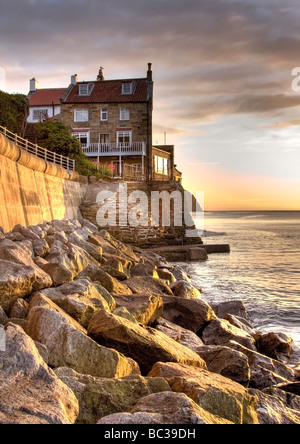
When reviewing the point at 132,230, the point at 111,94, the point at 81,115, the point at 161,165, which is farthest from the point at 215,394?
the point at 161,165

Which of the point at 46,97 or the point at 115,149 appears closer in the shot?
the point at 115,149

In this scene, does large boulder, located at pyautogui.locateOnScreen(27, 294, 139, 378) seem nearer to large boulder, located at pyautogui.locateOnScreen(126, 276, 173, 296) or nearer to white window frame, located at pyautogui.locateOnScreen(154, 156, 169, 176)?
large boulder, located at pyautogui.locateOnScreen(126, 276, 173, 296)

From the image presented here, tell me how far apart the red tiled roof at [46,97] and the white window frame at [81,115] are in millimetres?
6281

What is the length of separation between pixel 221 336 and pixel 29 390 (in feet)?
15.1

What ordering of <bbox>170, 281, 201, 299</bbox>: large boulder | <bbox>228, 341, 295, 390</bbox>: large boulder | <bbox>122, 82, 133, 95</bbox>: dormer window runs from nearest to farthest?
1. <bbox>228, 341, 295, 390</bbox>: large boulder
2. <bbox>170, 281, 201, 299</bbox>: large boulder
3. <bbox>122, 82, 133, 95</bbox>: dormer window

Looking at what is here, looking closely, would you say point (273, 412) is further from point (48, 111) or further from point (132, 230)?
point (48, 111)

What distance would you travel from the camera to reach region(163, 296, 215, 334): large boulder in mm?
7633

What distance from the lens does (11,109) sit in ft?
83.1

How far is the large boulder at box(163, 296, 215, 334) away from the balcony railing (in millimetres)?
25953

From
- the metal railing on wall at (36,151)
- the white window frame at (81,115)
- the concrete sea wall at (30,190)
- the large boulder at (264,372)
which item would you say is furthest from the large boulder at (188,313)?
the white window frame at (81,115)

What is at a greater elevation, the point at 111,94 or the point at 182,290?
the point at 111,94

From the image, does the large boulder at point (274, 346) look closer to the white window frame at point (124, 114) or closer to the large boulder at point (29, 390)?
the large boulder at point (29, 390)

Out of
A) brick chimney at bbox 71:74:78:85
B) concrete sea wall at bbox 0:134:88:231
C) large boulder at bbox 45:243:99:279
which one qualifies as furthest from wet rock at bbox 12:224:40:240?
brick chimney at bbox 71:74:78:85
